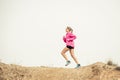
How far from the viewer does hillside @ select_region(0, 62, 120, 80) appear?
11.4m

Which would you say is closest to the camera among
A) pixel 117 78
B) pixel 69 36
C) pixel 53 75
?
pixel 117 78

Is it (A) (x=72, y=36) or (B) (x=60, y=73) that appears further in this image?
(A) (x=72, y=36)

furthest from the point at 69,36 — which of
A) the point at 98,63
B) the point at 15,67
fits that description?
the point at 15,67

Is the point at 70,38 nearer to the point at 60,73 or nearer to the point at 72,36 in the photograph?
the point at 72,36

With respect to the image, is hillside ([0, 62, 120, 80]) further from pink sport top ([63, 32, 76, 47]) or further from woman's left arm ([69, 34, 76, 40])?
woman's left arm ([69, 34, 76, 40])

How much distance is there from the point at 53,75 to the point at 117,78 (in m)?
2.49

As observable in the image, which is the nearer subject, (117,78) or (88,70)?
(117,78)

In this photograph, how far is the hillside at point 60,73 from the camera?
11414 millimetres

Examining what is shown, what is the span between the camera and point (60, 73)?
466 inches

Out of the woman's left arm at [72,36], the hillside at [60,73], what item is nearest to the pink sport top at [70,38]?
the woman's left arm at [72,36]

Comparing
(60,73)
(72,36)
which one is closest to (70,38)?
(72,36)

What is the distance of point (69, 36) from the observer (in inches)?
514

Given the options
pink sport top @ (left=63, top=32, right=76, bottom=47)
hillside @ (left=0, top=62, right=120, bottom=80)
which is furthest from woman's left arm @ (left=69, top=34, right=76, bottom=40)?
hillside @ (left=0, top=62, right=120, bottom=80)

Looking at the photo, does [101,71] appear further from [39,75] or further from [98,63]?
[39,75]
